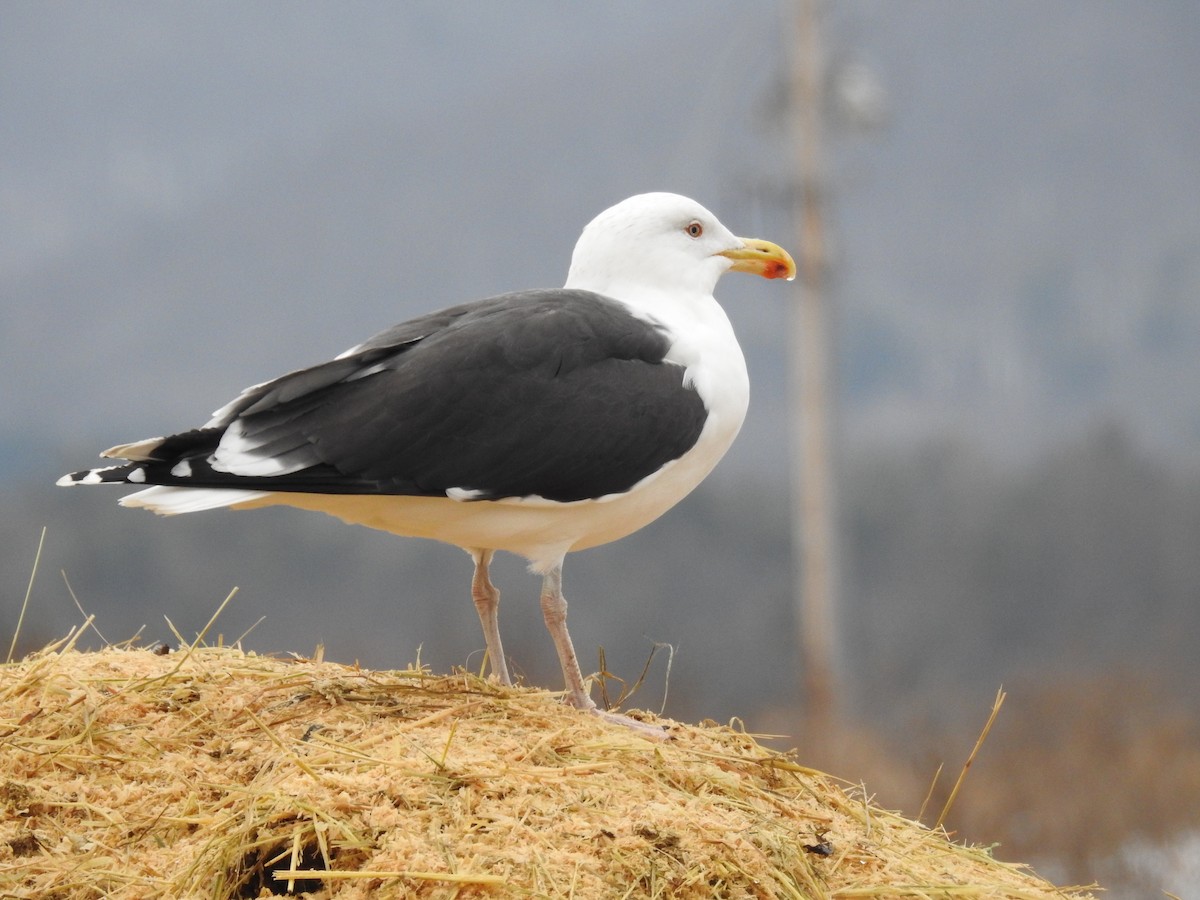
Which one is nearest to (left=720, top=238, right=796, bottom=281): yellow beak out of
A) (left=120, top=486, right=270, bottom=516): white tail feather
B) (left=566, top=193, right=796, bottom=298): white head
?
(left=566, top=193, right=796, bottom=298): white head

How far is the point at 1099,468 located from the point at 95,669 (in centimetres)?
2228

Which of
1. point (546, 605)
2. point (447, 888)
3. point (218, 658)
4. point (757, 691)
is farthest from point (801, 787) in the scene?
point (757, 691)

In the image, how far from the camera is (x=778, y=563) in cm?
2345

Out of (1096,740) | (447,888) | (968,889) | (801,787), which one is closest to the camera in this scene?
(447,888)

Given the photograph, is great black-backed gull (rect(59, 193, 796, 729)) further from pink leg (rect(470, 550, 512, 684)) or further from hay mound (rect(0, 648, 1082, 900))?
hay mound (rect(0, 648, 1082, 900))

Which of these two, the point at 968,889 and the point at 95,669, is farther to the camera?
the point at 95,669

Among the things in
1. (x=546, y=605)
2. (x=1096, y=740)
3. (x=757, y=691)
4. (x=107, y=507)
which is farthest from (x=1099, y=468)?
(x=546, y=605)

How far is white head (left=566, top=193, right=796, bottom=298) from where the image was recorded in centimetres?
461

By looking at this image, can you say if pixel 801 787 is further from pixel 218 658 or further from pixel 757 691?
pixel 757 691

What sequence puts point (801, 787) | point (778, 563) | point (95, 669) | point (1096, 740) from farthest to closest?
point (778, 563) → point (1096, 740) → point (95, 669) → point (801, 787)

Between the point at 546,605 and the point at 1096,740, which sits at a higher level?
the point at 546,605

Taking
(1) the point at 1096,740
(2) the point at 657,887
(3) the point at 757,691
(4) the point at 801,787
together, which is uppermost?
(2) the point at 657,887

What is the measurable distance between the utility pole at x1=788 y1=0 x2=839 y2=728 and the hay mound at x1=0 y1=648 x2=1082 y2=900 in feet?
44.1

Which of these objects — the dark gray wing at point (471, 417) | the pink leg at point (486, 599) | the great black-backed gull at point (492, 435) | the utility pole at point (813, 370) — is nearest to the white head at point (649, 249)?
the great black-backed gull at point (492, 435)
